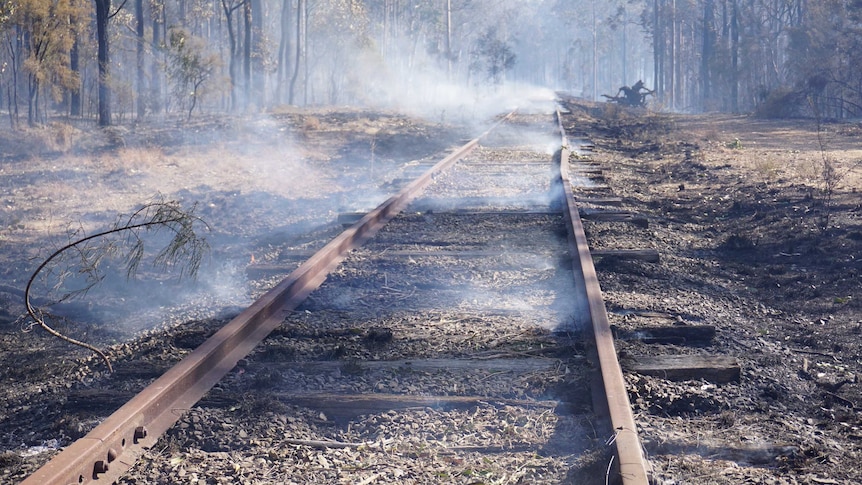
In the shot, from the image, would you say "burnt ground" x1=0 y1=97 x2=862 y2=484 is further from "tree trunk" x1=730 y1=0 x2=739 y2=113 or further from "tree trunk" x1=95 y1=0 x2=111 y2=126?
"tree trunk" x1=730 y1=0 x2=739 y2=113

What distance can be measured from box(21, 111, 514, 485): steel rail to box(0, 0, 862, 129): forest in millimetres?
12885

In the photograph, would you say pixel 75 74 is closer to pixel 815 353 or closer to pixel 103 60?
pixel 103 60

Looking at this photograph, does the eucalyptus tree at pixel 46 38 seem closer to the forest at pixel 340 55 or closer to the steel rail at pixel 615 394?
the forest at pixel 340 55

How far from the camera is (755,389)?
144 inches

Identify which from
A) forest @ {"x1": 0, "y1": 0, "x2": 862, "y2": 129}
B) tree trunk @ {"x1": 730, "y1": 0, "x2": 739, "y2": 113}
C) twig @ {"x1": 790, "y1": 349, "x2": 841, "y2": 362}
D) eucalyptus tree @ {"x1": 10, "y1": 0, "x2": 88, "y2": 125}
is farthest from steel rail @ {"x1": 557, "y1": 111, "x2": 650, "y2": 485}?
tree trunk @ {"x1": 730, "y1": 0, "x2": 739, "y2": 113}

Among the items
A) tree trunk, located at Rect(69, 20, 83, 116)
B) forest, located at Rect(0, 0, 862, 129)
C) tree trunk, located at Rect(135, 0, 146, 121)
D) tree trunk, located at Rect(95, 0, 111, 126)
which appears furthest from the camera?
tree trunk, located at Rect(135, 0, 146, 121)

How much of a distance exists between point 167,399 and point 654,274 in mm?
3740

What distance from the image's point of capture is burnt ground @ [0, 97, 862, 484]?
3.24 meters

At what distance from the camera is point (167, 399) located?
10.9ft

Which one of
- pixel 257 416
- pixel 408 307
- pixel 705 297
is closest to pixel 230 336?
pixel 257 416

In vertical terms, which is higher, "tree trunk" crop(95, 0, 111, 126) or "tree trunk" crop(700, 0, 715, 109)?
"tree trunk" crop(700, 0, 715, 109)

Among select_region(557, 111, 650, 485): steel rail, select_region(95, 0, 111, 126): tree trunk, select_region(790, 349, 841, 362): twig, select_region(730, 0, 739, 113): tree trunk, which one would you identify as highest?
select_region(730, 0, 739, 113): tree trunk

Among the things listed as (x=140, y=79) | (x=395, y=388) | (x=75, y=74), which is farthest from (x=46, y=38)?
(x=395, y=388)

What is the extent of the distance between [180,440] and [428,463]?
3.13ft
